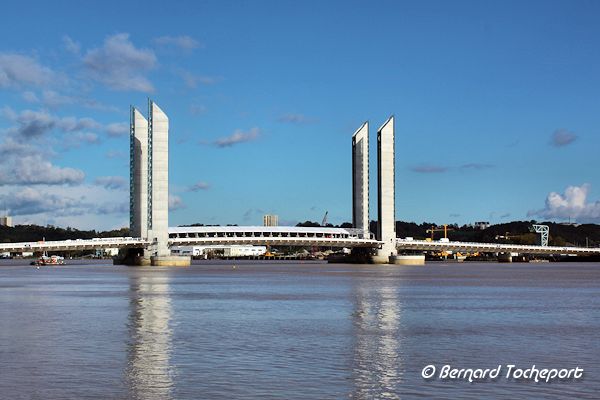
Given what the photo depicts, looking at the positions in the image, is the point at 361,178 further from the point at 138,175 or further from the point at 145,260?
the point at 145,260

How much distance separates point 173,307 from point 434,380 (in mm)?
26788

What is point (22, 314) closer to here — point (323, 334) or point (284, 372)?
point (323, 334)

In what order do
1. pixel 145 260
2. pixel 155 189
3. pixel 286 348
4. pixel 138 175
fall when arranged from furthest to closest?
pixel 138 175
pixel 145 260
pixel 155 189
pixel 286 348

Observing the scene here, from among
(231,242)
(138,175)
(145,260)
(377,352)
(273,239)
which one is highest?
(138,175)

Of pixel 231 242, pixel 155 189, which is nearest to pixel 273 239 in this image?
pixel 231 242

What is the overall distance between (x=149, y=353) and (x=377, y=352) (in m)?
6.57

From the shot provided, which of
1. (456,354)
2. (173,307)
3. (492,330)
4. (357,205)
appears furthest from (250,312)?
(357,205)

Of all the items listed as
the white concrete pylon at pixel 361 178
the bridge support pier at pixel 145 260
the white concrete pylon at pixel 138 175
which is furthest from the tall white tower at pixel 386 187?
the white concrete pylon at pixel 138 175

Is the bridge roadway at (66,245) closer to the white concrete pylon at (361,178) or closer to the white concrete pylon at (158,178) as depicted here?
the white concrete pylon at (158,178)

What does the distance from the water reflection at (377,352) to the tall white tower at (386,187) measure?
5188 inches

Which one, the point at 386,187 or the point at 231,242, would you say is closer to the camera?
the point at 231,242

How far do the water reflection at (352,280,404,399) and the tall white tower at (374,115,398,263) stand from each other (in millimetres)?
131768

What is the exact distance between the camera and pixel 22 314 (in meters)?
41.4

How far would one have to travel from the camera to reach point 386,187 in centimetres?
17975
